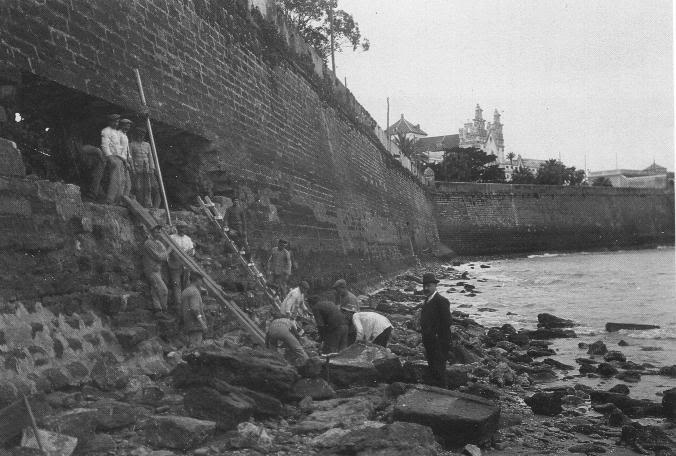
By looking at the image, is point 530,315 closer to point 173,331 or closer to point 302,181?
point 302,181

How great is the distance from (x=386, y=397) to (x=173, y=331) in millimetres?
2347

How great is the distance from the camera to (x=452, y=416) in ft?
16.1

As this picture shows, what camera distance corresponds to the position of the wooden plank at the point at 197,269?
21.9ft

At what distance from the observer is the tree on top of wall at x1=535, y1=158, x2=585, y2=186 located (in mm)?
56969

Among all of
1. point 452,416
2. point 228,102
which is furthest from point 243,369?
point 228,102

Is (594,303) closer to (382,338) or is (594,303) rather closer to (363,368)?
(382,338)

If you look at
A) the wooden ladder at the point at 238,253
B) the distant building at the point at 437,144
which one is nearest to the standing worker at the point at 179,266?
the wooden ladder at the point at 238,253

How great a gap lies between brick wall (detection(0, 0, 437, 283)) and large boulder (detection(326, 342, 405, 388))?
12.4ft

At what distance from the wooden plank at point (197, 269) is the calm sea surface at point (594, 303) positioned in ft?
13.4

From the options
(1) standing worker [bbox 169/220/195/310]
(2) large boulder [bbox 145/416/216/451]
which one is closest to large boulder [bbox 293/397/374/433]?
(2) large boulder [bbox 145/416/216/451]

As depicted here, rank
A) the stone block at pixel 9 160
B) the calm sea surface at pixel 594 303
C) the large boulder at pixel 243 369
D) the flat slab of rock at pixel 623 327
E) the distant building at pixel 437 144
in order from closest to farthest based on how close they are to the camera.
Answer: the stone block at pixel 9 160
the large boulder at pixel 243 369
the calm sea surface at pixel 594 303
the flat slab of rock at pixel 623 327
the distant building at pixel 437 144

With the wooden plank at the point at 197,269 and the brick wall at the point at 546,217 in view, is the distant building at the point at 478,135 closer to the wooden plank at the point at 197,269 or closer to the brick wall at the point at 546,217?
the brick wall at the point at 546,217

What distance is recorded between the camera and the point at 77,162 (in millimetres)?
7281

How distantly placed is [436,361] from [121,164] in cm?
400
